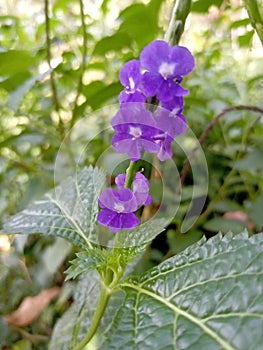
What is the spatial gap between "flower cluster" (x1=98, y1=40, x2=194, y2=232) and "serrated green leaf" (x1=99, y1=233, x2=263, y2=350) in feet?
0.31

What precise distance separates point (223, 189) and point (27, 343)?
51cm

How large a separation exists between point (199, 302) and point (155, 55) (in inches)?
9.5

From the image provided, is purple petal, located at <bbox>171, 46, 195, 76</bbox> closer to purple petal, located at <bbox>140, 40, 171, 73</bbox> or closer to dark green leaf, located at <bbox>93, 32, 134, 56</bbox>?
purple petal, located at <bbox>140, 40, 171, 73</bbox>

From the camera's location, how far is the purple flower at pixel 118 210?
0.52 m

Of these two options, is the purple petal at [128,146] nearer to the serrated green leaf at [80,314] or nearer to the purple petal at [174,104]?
the purple petal at [174,104]

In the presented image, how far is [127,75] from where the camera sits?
52 cm

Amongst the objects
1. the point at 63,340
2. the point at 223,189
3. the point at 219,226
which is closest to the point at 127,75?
the point at 63,340

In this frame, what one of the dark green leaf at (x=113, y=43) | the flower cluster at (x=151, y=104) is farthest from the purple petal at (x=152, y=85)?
the dark green leaf at (x=113, y=43)

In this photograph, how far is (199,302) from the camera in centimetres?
48

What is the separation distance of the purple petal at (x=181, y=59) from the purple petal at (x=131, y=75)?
37 millimetres

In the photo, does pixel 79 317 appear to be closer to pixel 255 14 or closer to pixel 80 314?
pixel 80 314

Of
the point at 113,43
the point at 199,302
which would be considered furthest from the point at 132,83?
the point at 113,43

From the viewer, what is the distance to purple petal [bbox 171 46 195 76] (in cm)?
50

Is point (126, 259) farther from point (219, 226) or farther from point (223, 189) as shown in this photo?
point (223, 189)
